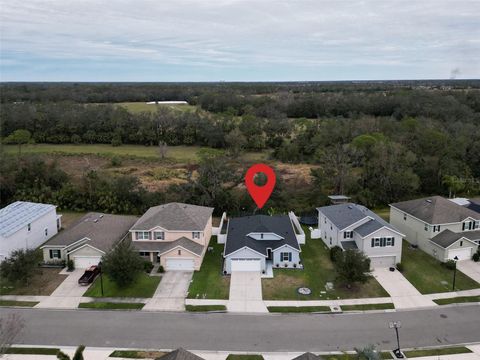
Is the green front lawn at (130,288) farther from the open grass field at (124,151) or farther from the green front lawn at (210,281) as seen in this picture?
the open grass field at (124,151)

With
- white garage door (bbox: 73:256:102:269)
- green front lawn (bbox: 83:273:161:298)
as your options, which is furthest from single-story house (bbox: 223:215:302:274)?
white garage door (bbox: 73:256:102:269)

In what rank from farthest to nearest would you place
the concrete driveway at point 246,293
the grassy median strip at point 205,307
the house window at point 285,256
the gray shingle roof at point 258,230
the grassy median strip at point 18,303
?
the house window at point 285,256
the gray shingle roof at point 258,230
the grassy median strip at point 18,303
the concrete driveway at point 246,293
the grassy median strip at point 205,307

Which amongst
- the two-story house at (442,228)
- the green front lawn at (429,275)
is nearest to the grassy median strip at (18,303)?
the green front lawn at (429,275)

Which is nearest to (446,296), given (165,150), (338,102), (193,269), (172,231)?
(193,269)

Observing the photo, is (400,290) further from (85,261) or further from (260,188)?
(85,261)

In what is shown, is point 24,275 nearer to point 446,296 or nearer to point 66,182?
point 66,182

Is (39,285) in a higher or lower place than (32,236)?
lower

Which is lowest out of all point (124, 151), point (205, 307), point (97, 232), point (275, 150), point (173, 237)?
point (205, 307)

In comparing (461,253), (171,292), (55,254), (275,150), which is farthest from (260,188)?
(275,150)
